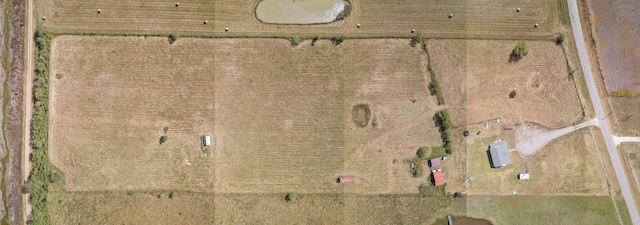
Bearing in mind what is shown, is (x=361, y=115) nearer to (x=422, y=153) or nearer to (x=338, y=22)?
(x=422, y=153)

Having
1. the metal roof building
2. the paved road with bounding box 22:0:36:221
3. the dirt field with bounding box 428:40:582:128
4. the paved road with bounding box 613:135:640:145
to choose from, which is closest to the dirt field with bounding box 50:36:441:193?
the paved road with bounding box 22:0:36:221

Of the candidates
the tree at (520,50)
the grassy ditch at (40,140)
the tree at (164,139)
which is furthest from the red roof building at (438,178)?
the grassy ditch at (40,140)

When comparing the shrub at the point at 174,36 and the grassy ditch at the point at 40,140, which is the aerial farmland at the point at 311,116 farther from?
the shrub at the point at 174,36

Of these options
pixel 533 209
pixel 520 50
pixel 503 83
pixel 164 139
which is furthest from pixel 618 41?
pixel 164 139

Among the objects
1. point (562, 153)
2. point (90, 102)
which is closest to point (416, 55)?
point (562, 153)

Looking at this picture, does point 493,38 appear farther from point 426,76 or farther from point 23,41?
point 23,41

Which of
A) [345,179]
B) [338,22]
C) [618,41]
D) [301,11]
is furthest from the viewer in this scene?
[618,41]
